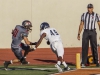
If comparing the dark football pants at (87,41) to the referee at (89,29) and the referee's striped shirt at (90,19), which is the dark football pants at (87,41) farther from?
the referee's striped shirt at (90,19)

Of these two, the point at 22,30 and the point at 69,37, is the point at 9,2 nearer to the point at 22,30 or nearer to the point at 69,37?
the point at 69,37

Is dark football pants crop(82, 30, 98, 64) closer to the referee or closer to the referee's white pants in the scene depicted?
the referee

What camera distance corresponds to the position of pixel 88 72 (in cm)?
1230

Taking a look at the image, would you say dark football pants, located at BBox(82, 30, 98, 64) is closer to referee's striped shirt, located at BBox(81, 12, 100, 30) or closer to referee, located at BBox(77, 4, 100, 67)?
referee, located at BBox(77, 4, 100, 67)

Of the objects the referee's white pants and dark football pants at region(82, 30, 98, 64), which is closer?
the referee's white pants

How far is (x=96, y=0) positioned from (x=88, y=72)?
365 inches

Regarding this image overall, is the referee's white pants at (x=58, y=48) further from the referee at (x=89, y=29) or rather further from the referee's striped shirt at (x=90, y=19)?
the referee's striped shirt at (x=90, y=19)

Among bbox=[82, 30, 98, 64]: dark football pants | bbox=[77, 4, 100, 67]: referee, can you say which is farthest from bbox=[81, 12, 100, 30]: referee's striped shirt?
bbox=[82, 30, 98, 64]: dark football pants

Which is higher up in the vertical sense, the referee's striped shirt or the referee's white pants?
the referee's striped shirt

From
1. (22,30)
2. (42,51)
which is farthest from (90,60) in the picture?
(42,51)

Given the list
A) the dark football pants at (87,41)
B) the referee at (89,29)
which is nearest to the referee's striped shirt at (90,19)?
the referee at (89,29)

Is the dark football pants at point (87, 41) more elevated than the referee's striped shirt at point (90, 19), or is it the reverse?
the referee's striped shirt at point (90, 19)

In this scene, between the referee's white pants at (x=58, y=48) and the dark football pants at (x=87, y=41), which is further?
the dark football pants at (x=87, y=41)

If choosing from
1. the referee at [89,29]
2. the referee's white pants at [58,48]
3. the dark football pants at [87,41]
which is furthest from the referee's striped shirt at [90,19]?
the referee's white pants at [58,48]
